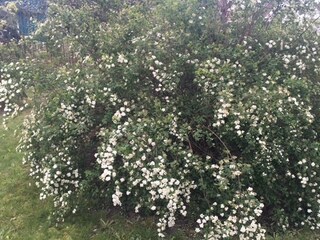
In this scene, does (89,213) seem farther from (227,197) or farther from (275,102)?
(275,102)

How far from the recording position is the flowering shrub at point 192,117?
5.31m

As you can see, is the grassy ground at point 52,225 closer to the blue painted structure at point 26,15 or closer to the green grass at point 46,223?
the green grass at point 46,223

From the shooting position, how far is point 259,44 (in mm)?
6336

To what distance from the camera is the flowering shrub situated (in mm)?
5309

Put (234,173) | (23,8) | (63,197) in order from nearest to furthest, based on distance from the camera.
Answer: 1. (234,173)
2. (63,197)
3. (23,8)

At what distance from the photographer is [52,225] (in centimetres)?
667

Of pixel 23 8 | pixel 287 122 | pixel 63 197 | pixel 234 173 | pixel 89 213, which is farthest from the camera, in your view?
pixel 23 8

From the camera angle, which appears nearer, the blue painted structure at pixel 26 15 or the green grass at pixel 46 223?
the green grass at pixel 46 223

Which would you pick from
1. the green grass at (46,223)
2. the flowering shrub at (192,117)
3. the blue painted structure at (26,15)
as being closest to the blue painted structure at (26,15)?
the blue painted structure at (26,15)

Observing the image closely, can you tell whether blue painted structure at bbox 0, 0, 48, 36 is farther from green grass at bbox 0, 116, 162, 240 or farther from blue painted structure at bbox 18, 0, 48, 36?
green grass at bbox 0, 116, 162, 240

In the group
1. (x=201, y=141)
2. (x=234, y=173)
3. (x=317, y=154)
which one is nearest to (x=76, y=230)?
(x=201, y=141)

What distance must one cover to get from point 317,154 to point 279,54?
1.58m

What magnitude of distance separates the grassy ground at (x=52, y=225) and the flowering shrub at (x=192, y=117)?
0.81 feet


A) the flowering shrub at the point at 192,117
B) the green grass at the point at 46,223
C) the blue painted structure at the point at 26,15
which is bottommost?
the green grass at the point at 46,223
